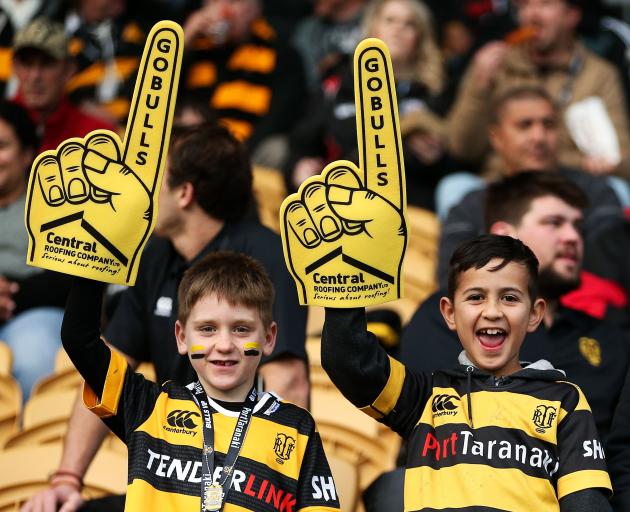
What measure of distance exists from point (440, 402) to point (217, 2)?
4.10 meters

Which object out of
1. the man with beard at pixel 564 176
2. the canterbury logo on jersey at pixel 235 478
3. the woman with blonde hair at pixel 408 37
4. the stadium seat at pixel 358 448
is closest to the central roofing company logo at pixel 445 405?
the canterbury logo on jersey at pixel 235 478

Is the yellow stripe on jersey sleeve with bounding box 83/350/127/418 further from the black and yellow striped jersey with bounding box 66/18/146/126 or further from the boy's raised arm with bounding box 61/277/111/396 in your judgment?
the black and yellow striped jersey with bounding box 66/18/146/126

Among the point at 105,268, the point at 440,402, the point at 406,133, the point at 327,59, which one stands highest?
the point at 327,59

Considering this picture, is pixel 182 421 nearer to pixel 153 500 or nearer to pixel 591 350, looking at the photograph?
pixel 153 500

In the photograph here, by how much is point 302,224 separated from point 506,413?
67cm

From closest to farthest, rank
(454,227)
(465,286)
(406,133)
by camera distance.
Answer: (465,286)
(454,227)
(406,133)

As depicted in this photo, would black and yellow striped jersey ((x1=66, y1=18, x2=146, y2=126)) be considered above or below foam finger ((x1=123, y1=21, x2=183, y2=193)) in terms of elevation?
above

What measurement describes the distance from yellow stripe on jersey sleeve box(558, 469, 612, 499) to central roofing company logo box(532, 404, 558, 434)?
126 millimetres

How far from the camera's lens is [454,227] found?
16.8 feet

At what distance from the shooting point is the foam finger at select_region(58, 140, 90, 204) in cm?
300

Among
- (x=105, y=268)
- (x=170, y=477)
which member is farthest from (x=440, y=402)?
(x=105, y=268)

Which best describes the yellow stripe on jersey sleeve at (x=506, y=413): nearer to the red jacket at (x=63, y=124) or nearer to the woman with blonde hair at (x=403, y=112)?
the woman with blonde hair at (x=403, y=112)

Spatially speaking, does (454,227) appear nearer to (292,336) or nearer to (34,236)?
(292,336)

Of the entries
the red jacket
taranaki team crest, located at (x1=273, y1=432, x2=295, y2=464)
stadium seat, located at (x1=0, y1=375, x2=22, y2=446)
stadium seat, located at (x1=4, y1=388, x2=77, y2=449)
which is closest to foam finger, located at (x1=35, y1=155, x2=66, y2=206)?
taranaki team crest, located at (x1=273, y1=432, x2=295, y2=464)
